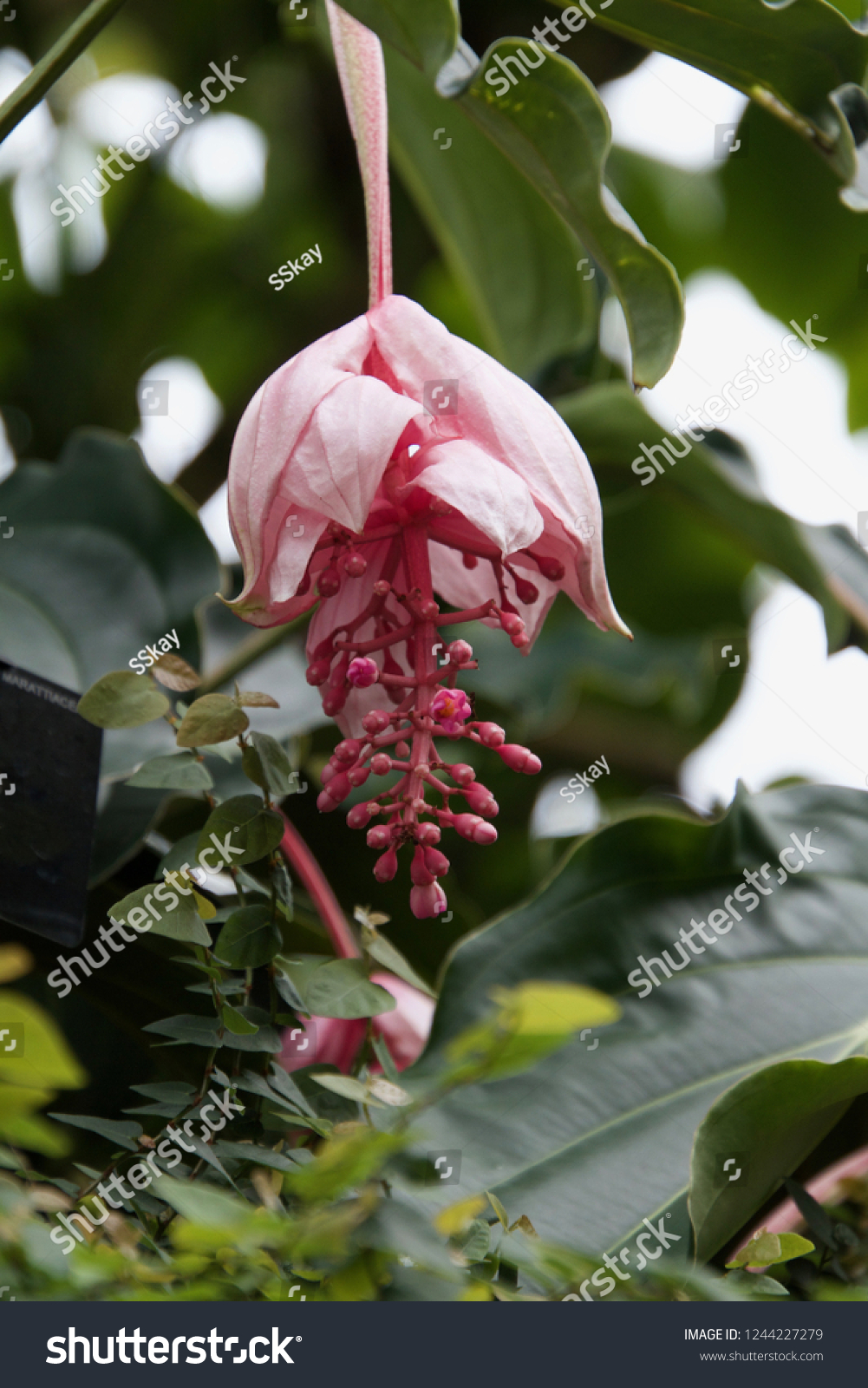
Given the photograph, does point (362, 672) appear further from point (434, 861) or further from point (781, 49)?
point (781, 49)

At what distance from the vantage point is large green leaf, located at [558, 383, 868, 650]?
67 centimetres

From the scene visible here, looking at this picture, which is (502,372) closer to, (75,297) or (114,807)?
(114,807)

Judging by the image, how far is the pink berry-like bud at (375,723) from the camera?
0.39 meters

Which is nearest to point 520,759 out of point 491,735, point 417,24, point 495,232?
point 491,735

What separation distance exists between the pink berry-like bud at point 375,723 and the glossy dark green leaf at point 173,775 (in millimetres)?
64

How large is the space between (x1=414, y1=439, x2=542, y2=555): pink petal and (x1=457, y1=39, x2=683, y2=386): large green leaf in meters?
0.07

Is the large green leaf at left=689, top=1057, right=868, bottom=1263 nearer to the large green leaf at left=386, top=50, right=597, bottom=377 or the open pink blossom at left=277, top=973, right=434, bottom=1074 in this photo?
the open pink blossom at left=277, top=973, right=434, bottom=1074

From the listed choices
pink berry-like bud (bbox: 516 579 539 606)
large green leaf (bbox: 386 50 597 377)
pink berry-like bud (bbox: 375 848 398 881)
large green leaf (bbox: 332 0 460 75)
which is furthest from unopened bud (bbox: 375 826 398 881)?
large green leaf (bbox: 386 50 597 377)

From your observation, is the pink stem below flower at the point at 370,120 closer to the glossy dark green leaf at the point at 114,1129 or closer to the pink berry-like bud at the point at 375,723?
the pink berry-like bud at the point at 375,723

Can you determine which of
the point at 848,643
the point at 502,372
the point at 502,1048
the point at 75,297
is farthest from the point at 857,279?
the point at 502,1048

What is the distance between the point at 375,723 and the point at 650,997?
0.21 meters

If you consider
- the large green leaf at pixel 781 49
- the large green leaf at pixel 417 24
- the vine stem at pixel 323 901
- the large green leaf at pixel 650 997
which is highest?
the large green leaf at pixel 417 24

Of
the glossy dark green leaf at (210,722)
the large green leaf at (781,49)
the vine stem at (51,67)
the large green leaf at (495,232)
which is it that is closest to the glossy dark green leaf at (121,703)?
the glossy dark green leaf at (210,722)
